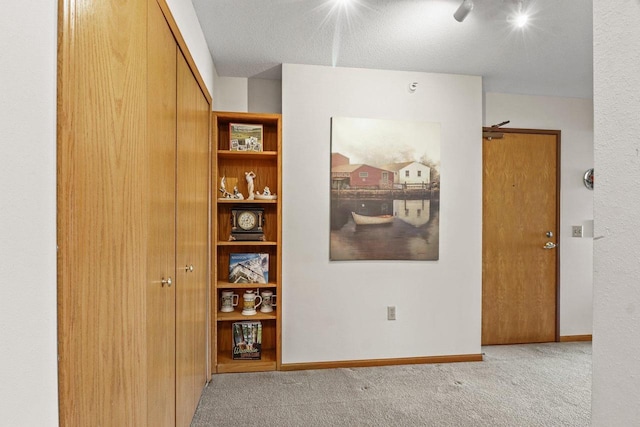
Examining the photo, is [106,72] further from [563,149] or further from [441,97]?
[563,149]

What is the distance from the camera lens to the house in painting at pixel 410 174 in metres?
3.42

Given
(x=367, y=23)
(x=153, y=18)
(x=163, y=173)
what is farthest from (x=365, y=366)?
(x=153, y=18)

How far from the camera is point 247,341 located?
329cm

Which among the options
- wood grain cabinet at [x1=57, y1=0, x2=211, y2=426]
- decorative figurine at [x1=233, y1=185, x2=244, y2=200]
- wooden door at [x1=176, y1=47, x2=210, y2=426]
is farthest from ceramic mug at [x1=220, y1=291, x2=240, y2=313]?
wood grain cabinet at [x1=57, y1=0, x2=211, y2=426]

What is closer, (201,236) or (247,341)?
(201,236)

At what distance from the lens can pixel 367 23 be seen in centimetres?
252

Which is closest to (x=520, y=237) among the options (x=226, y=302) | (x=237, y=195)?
(x=237, y=195)

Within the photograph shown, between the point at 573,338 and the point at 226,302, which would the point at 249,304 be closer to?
the point at 226,302

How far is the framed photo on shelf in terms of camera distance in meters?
3.30

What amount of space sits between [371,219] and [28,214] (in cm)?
286

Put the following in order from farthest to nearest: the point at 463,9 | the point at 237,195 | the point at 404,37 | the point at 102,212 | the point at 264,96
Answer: the point at 264,96 < the point at 237,195 < the point at 404,37 < the point at 463,9 < the point at 102,212

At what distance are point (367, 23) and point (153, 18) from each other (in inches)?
59.2

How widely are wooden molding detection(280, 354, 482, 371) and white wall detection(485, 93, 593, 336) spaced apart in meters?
1.42

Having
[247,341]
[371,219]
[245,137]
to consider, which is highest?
[245,137]
